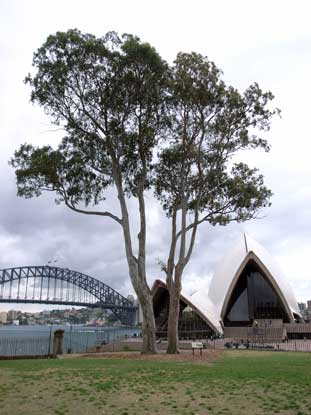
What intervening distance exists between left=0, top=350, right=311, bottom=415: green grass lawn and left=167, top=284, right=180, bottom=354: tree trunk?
769cm

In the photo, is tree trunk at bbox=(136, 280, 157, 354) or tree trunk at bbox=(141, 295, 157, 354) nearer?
tree trunk at bbox=(141, 295, 157, 354)

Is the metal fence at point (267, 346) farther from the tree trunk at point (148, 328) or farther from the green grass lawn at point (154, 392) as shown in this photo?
the green grass lawn at point (154, 392)

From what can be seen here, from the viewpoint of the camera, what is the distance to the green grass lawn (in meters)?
7.41

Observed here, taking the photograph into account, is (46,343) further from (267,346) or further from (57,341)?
(267,346)

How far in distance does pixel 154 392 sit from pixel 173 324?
11.6m

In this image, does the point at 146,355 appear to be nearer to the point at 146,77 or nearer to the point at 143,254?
the point at 143,254

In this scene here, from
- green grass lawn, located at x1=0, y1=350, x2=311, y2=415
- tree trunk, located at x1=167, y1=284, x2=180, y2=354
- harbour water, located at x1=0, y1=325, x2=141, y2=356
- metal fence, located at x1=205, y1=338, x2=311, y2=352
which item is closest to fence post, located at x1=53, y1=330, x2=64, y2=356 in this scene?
harbour water, located at x1=0, y1=325, x2=141, y2=356

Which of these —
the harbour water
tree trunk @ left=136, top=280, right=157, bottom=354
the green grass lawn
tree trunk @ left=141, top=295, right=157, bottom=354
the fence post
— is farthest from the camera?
the harbour water

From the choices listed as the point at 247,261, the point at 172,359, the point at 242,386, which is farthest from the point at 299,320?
the point at 242,386

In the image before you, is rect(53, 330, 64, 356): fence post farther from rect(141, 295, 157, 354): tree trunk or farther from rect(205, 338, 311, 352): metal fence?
rect(205, 338, 311, 352): metal fence

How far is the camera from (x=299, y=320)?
48.2 meters

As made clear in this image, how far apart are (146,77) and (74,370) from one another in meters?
14.1

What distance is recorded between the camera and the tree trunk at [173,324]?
65.3ft

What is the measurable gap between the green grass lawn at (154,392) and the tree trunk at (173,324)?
7.69 metres
